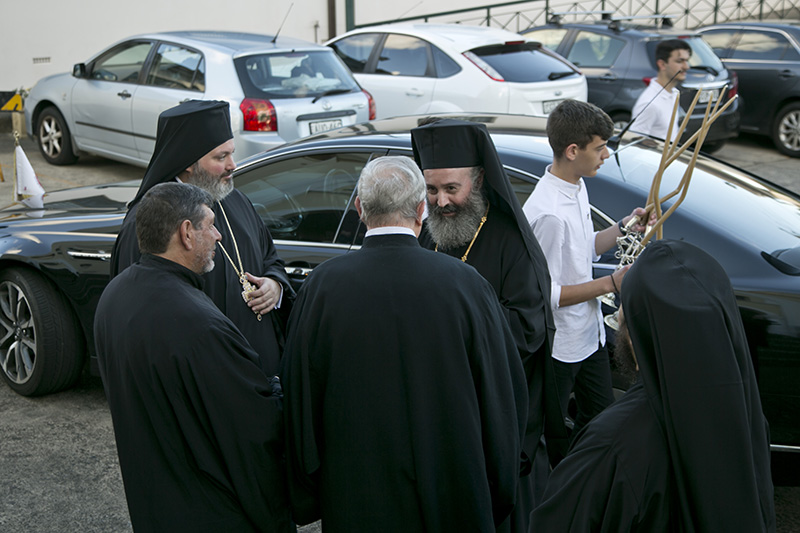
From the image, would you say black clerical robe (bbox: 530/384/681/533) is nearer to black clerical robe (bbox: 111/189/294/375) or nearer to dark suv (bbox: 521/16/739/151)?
black clerical robe (bbox: 111/189/294/375)

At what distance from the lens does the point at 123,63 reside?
393 inches

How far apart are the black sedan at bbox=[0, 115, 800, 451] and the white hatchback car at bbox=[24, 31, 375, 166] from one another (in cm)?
325

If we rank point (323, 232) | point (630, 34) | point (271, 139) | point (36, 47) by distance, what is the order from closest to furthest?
1. point (323, 232)
2. point (271, 139)
3. point (630, 34)
4. point (36, 47)

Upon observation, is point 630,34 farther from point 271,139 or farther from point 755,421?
point 755,421

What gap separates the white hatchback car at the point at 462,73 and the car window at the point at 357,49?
8cm

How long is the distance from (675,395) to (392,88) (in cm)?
873

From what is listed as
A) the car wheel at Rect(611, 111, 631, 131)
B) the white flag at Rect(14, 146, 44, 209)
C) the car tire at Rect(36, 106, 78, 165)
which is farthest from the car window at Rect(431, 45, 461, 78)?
the white flag at Rect(14, 146, 44, 209)

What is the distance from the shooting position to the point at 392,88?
1025 centimetres

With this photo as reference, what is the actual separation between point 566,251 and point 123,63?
7.83m

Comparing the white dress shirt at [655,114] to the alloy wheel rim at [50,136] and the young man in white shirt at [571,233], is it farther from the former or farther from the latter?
the alloy wheel rim at [50,136]

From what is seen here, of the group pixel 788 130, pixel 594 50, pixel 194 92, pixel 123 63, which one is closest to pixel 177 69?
pixel 194 92

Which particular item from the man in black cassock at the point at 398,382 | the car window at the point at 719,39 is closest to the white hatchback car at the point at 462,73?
the car window at the point at 719,39

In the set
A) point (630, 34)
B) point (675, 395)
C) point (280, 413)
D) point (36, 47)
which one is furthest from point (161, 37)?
point (675, 395)

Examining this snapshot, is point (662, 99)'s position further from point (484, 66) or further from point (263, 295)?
point (263, 295)
